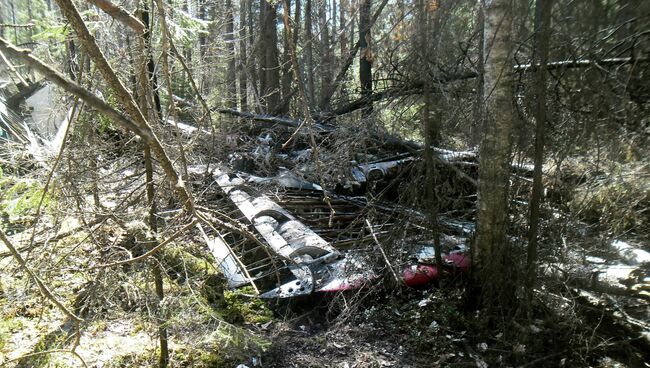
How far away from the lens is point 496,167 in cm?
394

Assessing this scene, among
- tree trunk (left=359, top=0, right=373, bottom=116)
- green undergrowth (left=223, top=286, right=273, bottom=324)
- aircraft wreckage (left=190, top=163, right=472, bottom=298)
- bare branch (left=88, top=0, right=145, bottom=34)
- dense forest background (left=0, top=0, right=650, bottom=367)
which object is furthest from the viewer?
tree trunk (left=359, top=0, right=373, bottom=116)

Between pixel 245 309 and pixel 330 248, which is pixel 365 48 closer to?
pixel 330 248

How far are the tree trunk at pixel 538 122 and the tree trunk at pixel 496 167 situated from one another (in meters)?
0.20

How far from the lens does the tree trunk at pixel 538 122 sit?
3.16 meters

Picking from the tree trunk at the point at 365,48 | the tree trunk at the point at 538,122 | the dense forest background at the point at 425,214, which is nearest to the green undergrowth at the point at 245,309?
the dense forest background at the point at 425,214

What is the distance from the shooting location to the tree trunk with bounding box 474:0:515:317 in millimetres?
3707

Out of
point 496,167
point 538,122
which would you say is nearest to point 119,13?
point 538,122

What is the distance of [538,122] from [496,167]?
1.89 feet

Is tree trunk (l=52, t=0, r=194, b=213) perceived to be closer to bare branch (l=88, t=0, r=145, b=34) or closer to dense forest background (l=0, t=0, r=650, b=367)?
bare branch (l=88, t=0, r=145, b=34)

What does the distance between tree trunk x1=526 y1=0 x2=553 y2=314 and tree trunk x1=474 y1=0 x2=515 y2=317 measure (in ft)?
0.64

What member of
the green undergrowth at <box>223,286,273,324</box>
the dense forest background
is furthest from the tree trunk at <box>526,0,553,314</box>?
the green undergrowth at <box>223,286,273,324</box>

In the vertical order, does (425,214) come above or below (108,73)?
below

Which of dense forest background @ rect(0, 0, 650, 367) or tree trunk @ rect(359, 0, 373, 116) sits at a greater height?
tree trunk @ rect(359, 0, 373, 116)

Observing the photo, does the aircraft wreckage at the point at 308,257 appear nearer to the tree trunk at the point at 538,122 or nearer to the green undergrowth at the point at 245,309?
the green undergrowth at the point at 245,309
